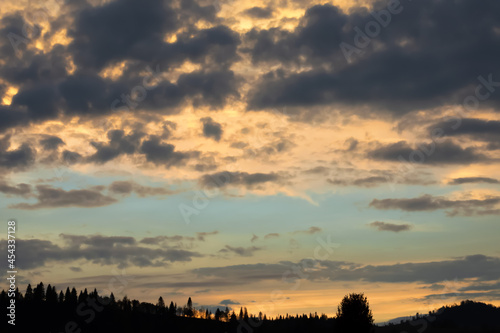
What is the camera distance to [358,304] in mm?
109500

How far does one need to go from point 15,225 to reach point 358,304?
220 feet

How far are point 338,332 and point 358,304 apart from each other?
672 cm

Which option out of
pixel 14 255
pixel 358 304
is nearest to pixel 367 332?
pixel 358 304

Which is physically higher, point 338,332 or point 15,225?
point 15,225

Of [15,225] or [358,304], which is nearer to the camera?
[15,225]

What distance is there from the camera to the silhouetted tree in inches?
4274

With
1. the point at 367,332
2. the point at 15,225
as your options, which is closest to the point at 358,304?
the point at 367,332

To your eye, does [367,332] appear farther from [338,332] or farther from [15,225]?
[15,225]

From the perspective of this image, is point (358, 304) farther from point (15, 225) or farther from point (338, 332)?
point (15, 225)

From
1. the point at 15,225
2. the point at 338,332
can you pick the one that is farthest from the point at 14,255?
the point at 338,332

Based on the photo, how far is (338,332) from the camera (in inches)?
4259

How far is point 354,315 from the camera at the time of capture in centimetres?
10888

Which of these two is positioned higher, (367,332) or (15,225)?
(15,225)

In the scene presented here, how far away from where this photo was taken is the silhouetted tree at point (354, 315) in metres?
109
